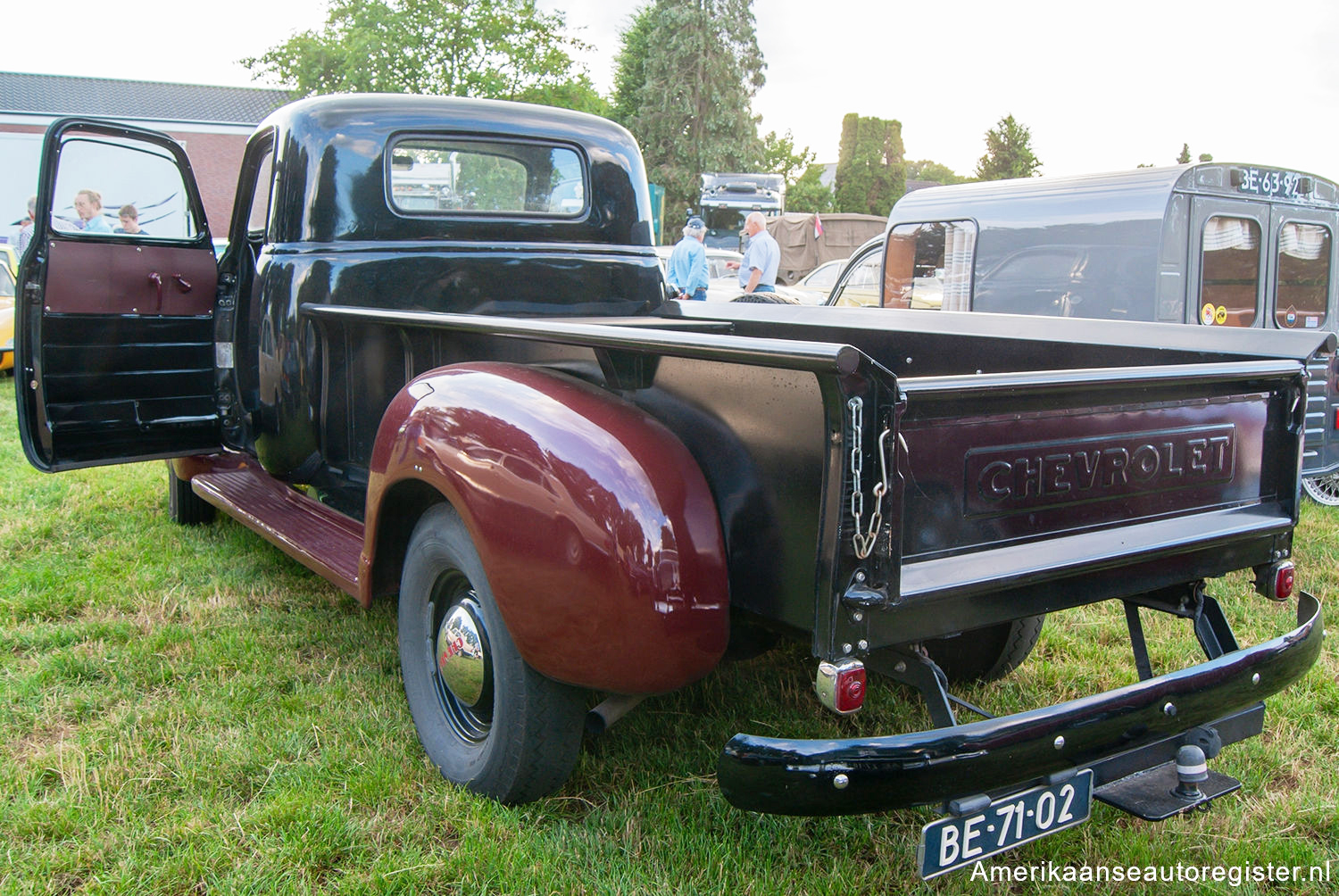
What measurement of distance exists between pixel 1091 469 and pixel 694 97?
130ft

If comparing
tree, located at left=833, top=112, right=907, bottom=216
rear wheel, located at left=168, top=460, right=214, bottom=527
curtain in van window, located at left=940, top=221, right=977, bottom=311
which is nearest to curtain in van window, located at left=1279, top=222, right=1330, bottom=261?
curtain in van window, located at left=940, top=221, right=977, bottom=311

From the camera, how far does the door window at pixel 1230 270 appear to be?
582 centimetres

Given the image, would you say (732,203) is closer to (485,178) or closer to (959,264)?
(959,264)

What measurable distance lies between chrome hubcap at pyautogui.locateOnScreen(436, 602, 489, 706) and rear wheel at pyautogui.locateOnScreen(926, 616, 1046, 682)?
4.67ft

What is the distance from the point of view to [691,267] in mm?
10047

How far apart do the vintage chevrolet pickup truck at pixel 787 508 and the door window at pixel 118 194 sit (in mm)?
188

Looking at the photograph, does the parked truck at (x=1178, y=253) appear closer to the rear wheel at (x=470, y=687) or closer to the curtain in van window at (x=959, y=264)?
the curtain in van window at (x=959, y=264)

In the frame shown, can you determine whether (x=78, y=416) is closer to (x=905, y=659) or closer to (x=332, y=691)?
(x=332, y=691)

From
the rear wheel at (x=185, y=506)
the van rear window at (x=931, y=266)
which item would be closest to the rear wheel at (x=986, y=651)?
the rear wheel at (x=185, y=506)

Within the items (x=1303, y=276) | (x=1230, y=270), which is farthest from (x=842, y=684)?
(x=1303, y=276)

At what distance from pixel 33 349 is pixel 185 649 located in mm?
1278

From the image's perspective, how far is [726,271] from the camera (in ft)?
66.5

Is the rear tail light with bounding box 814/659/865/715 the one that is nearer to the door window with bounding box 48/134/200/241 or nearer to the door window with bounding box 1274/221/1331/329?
the door window with bounding box 48/134/200/241

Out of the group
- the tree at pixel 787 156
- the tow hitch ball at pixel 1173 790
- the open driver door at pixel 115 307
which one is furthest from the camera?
the tree at pixel 787 156
